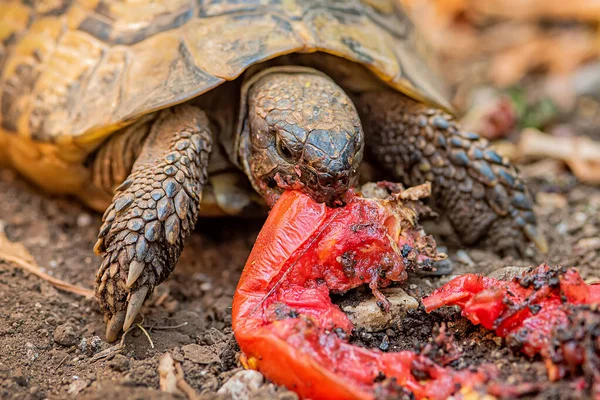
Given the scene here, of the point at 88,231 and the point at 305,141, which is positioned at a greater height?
the point at 305,141

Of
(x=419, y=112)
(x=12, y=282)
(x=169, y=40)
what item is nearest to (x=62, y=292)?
(x=12, y=282)

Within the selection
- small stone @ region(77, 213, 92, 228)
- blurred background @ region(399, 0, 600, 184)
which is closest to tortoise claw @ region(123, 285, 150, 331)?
small stone @ region(77, 213, 92, 228)

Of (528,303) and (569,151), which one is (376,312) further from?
(569,151)

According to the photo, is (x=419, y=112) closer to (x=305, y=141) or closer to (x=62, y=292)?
(x=305, y=141)

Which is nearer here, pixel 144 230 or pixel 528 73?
pixel 144 230

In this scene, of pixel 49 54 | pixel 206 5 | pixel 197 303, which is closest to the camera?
pixel 197 303

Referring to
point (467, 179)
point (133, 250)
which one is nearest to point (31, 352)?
point (133, 250)
